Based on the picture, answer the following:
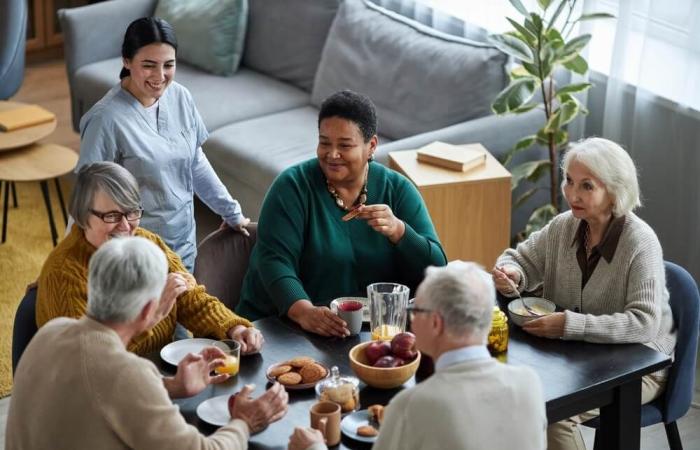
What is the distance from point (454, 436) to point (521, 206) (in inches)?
115

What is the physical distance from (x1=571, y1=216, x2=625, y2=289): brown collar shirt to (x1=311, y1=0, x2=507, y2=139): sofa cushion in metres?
1.73

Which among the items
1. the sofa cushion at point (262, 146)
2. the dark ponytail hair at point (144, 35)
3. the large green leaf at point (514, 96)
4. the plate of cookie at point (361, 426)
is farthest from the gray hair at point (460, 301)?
the sofa cushion at point (262, 146)

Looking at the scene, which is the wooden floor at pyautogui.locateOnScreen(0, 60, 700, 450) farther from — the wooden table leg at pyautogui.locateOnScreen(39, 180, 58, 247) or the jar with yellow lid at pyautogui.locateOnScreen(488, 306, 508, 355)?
the jar with yellow lid at pyautogui.locateOnScreen(488, 306, 508, 355)

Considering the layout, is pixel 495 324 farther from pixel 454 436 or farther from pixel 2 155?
pixel 2 155

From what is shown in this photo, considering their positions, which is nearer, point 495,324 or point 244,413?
point 244,413

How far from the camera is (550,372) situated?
2.77 m

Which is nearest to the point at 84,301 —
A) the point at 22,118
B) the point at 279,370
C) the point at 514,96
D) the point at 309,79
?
the point at 279,370

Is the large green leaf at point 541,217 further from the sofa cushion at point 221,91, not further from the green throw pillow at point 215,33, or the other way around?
the green throw pillow at point 215,33

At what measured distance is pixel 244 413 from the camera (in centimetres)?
248

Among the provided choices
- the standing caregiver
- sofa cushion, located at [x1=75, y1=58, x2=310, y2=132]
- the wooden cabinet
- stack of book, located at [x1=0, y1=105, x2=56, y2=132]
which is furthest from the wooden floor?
the standing caregiver

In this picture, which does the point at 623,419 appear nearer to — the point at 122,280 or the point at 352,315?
the point at 352,315

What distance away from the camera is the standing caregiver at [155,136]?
3.47 meters

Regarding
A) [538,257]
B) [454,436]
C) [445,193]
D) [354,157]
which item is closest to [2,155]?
[445,193]

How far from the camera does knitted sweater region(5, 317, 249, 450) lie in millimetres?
2191
